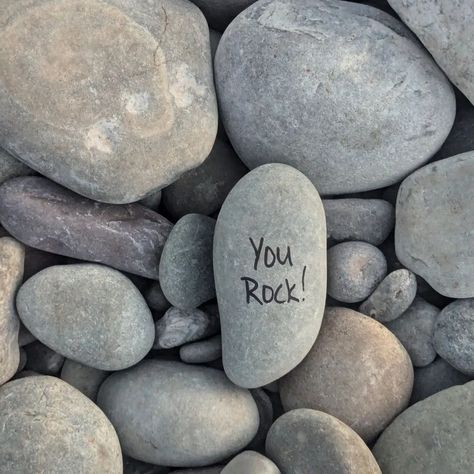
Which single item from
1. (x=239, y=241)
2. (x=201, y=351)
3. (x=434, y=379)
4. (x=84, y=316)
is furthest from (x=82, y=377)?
(x=434, y=379)

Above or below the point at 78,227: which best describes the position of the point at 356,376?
below

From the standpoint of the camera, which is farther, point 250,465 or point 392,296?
point 392,296

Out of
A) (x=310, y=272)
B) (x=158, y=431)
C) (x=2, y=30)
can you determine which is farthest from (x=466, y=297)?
(x=2, y=30)

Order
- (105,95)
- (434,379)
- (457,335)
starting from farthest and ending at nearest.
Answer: (434,379), (457,335), (105,95)

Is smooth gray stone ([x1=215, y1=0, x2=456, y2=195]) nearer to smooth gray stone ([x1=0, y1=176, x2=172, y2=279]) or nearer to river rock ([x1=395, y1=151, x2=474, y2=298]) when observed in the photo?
river rock ([x1=395, y1=151, x2=474, y2=298])

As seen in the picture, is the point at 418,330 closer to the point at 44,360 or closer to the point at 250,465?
the point at 250,465

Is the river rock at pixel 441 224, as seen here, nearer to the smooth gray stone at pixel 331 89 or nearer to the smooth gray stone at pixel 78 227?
the smooth gray stone at pixel 331 89

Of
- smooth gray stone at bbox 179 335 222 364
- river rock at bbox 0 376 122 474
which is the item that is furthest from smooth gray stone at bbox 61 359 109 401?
smooth gray stone at bbox 179 335 222 364
